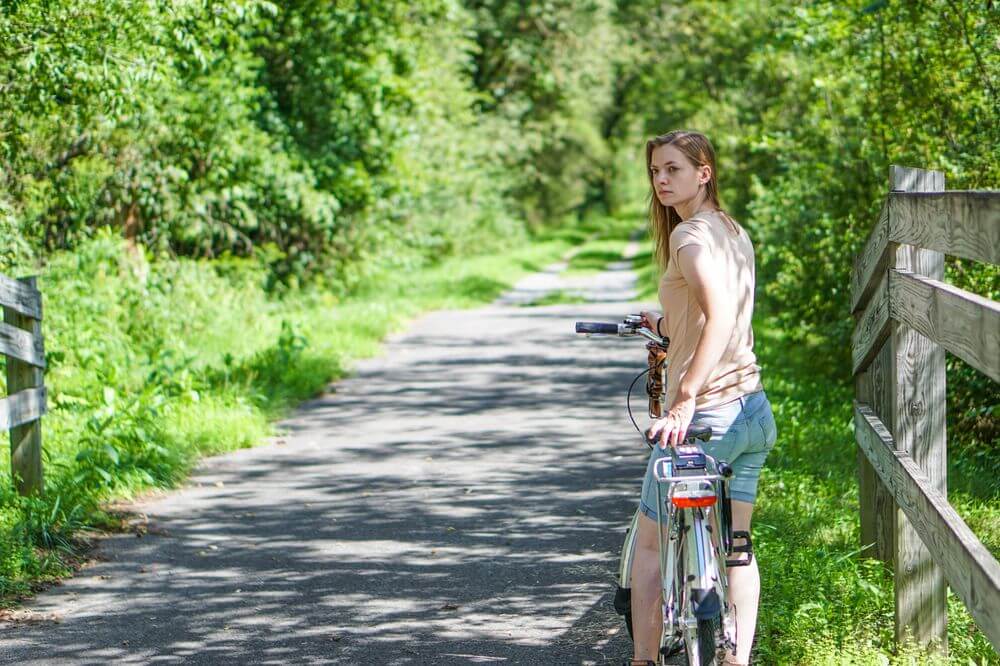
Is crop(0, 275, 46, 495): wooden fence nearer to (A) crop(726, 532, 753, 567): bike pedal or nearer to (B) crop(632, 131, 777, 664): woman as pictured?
(B) crop(632, 131, 777, 664): woman

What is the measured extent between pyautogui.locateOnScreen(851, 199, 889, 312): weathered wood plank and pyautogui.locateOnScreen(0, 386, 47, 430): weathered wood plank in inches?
180

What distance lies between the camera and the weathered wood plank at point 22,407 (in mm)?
6391

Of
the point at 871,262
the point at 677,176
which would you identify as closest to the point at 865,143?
the point at 871,262

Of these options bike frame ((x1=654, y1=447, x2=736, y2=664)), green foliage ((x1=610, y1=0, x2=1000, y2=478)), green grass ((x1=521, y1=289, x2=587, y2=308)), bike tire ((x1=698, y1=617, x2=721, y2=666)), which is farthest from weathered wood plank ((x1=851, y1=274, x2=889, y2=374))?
green grass ((x1=521, y1=289, x2=587, y2=308))

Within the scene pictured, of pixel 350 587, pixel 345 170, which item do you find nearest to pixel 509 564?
pixel 350 587

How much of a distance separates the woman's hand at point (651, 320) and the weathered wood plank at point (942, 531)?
0.99 metres

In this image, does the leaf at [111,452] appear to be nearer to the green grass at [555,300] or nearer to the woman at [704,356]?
the woman at [704,356]

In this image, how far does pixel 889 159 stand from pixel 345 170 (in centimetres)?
1160

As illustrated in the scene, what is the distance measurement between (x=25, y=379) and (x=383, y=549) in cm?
238

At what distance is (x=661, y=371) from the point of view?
4.32 m

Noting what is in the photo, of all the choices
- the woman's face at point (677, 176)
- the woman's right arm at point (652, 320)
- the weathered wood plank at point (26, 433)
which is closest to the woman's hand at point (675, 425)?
the woman's right arm at point (652, 320)

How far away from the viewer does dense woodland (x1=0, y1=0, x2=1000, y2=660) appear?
30.8ft

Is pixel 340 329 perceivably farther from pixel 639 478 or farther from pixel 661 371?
pixel 661 371

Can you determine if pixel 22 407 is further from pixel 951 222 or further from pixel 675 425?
pixel 951 222
